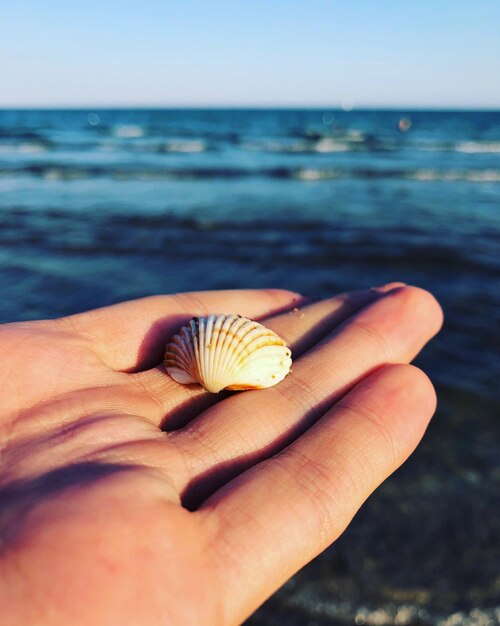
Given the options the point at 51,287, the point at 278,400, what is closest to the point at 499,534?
the point at 278,400

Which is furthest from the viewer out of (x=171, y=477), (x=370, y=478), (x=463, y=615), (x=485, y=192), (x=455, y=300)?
(x=485, y=192)

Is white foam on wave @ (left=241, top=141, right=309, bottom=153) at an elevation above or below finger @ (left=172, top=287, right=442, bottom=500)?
above

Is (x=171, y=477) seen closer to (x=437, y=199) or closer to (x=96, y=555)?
(x=96, y=555)

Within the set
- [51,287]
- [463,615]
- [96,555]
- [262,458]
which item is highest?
[96,555]

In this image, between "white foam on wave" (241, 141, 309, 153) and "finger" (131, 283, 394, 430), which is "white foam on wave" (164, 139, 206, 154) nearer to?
"white foam on wave" (241, 141, 309, 153)

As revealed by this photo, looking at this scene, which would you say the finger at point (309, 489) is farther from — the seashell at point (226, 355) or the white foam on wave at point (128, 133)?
the white foam on wave at point (128, 133)

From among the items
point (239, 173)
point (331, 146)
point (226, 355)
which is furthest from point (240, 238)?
point (331, 146)

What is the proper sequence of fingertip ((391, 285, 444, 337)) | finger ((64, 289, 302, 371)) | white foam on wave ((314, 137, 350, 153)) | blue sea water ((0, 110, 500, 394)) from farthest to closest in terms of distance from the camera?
white foam on wave ((314, 137, 350, 153)) → blue sea water ((0, 110, 500, 394)) → fingertip ((391, 285, 444, 337)) → finger ((64, 289, 302, 371))

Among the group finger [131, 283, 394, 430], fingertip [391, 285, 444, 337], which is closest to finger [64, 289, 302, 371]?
finger [131, 283, 394, 430]
